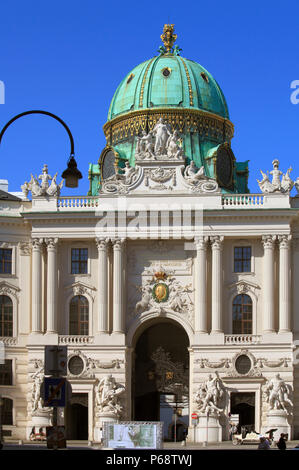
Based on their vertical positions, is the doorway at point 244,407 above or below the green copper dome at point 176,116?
below

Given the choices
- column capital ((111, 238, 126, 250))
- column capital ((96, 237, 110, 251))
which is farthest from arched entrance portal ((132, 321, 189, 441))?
column capital ((96, 237, 110, 251))

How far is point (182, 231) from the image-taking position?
6275 cm

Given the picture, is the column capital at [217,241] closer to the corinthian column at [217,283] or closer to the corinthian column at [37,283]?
the corinthian column at [217,283]

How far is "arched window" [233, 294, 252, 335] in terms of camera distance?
6278cm

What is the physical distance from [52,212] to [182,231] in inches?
294

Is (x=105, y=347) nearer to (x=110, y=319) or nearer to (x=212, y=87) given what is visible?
(x=110, y=319)

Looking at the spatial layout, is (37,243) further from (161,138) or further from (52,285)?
(161,138)

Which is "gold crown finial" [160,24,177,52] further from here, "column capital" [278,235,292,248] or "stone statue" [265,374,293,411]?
"stone statue" [265,374,293,411]

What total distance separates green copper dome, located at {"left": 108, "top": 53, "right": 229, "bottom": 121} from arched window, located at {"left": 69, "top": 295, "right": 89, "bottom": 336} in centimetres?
1507

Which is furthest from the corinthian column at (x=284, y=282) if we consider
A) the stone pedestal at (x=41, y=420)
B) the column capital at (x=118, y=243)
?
the stone pedestal at (x=41, y=420)

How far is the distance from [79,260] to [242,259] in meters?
9.41

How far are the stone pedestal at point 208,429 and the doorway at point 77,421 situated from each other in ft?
21.8

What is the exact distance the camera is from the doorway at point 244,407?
61.2 metres
